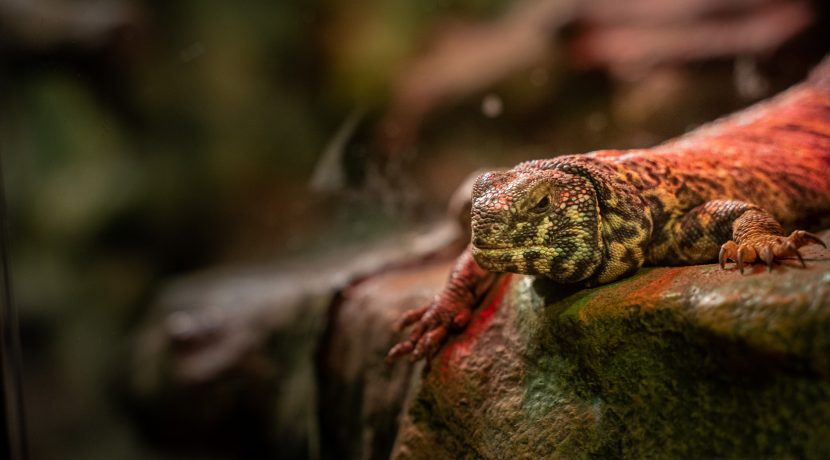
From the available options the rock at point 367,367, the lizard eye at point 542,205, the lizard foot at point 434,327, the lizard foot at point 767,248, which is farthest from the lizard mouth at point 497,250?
the rock at point 367,367

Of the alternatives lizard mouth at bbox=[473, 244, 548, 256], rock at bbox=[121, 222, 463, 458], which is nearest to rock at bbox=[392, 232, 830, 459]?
lizard mouth at bbox=[473, 244, 548, 256]

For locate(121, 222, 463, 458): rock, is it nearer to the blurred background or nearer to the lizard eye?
the blurred background

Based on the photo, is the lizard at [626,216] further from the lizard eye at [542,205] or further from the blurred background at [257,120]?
the blurred background at [257,120]

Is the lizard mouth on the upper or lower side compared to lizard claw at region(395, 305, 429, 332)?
upper

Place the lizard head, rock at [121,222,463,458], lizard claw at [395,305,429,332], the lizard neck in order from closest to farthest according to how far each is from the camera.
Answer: the lizard head < the lizard neck < lizard claw at [395,305,429,332] < rock at [121,222,463,458]

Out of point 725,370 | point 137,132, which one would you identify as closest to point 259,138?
point 137,132

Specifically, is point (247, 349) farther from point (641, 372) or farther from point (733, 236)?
point (733, 236)

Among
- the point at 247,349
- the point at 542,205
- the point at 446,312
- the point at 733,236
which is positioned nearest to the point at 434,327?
the point at 446,312

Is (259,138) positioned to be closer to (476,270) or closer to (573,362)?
(476,270)
